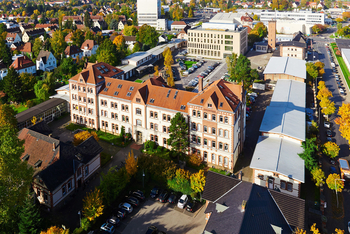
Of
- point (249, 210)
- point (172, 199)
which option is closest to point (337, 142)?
point (172, 199)

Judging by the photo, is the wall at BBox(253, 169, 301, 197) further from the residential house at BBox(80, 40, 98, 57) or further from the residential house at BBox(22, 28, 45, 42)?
the residential house at BBox(22, 28, 45, 42)

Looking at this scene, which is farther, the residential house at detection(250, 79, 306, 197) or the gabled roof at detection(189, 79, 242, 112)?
the gabled roof at detection(189, 79, 242, 112)

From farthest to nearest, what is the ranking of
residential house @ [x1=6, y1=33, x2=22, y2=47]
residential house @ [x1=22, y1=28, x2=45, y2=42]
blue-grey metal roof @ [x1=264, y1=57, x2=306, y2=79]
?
1. residential house @ [x1=22, y1=28, x2=45, y2=42]
2. residential house @ [x1=6, y1=33, x2=22, y2=47]
3. blue-grey metal roof @ [x1=264, y1=57, x2=306, y2=79]

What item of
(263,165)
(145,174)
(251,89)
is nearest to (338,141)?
(263,165)

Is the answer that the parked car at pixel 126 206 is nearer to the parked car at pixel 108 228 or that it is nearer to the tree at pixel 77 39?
the parked car at pixel 108 228

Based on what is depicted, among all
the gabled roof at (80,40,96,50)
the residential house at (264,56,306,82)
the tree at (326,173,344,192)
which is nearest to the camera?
the tree at (326,173,344,192)

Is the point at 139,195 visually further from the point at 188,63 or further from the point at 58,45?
the point at 58,45

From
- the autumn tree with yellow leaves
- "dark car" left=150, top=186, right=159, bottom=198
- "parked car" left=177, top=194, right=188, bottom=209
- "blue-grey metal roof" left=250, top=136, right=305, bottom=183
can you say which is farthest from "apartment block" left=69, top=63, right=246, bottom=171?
the autumn tree with yellow leaves
